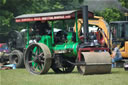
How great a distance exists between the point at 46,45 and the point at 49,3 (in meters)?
26.5

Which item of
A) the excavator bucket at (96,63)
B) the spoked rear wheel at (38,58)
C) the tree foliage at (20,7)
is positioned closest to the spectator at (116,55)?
the spoked rear wheel at (38,58)

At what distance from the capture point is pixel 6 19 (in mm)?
35938

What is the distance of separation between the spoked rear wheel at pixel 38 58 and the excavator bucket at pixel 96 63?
1.36 m

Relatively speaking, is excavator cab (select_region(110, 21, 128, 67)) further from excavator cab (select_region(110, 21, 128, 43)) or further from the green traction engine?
the green traction engine

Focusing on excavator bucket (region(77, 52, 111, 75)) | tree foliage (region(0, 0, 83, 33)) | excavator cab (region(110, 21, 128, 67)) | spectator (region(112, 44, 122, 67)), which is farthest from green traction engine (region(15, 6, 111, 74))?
tree foliage (region(0, 0, 83, 33))

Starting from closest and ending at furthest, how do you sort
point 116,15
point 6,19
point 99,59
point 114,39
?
point 99,59
point 114,39
point 6,19
point 116,15

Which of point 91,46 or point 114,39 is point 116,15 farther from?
point 91,46

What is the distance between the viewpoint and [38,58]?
17.8 m

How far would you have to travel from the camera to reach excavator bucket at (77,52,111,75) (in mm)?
16406

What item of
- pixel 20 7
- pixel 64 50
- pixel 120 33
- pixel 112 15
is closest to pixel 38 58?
pixel 64 50

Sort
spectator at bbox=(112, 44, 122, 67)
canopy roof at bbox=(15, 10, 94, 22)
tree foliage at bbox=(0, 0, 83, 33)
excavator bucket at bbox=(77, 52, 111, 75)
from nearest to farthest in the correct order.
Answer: excavator bucket at bbox=(77, 52, 111, 75)
canopy roof at bbox=(15, 10, 94, 22)
spectator at bbox=(112, 44, 122, 67)
tree foliage at bbox=(0, 0, 83, 33)

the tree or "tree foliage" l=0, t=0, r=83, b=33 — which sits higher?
"tree foliage" l=0, t=0, r=83, b=33

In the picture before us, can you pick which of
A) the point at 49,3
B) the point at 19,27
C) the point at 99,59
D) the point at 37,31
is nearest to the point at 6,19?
the point at 19,27

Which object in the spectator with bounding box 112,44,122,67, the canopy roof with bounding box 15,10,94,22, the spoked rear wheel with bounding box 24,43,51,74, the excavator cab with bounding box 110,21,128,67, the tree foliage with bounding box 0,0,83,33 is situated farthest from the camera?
the tree foliage with bounding box 0,0,83,33
